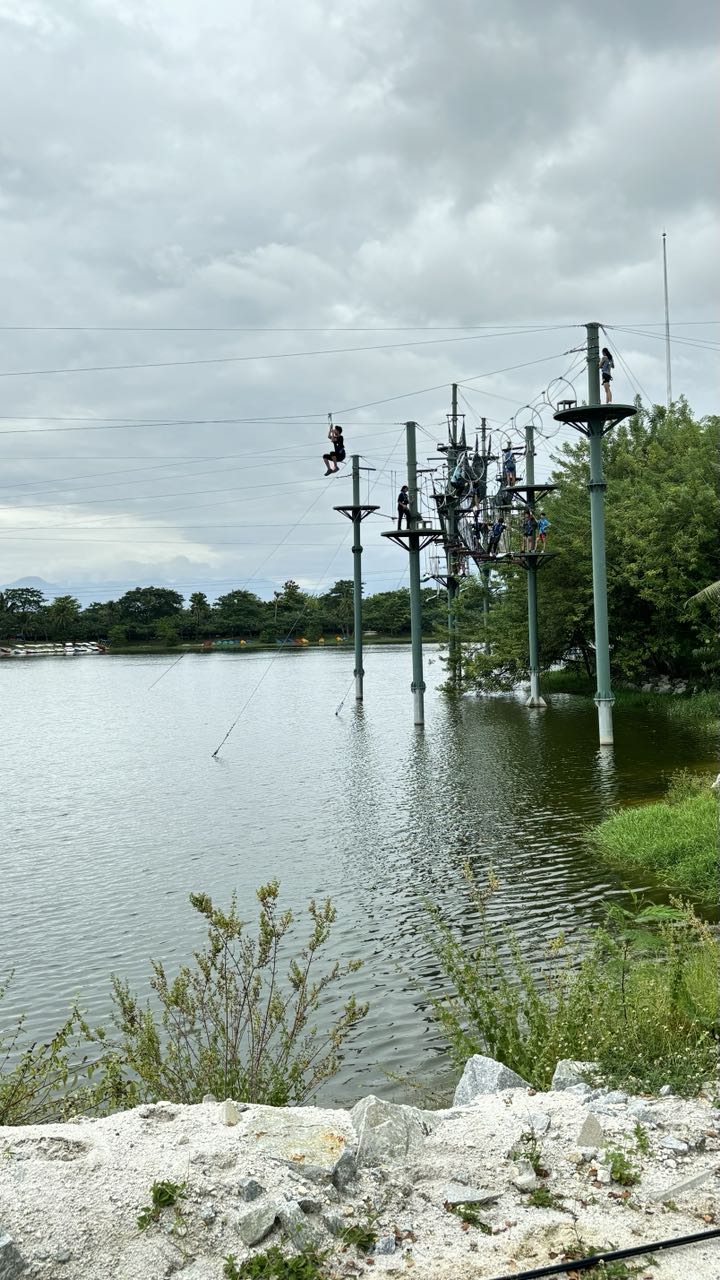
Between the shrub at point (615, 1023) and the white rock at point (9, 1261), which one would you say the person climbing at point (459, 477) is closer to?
the shrub at point (615, 1023)

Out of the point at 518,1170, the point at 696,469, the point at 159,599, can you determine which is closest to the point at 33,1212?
the point at 518,1170

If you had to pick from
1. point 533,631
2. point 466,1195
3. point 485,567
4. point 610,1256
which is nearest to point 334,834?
point 466,1195

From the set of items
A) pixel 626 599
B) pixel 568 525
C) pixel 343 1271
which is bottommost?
pixel 343 1271

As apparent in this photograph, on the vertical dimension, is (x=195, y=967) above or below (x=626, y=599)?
below

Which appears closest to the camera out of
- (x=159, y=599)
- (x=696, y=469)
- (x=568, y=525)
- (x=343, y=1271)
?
(x=343, y=1271)

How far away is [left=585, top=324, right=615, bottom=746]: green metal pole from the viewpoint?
86.8 ft

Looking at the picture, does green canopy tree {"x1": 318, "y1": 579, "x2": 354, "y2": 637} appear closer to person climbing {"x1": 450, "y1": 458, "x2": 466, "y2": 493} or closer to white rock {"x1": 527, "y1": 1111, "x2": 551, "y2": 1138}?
Result: person climbing {"x1": 450, "y1": 458, "x2": 466, "y2": 493}

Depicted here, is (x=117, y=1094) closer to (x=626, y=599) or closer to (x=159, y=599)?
(x=626, y=599)

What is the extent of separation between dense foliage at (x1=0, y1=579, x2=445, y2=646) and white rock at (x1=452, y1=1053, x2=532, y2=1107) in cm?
14557

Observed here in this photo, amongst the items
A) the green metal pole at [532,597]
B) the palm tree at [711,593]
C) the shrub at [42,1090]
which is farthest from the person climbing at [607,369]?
the shrub at [42,1090]

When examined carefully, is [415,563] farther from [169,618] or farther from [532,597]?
[169,618]

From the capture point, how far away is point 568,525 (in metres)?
43.6

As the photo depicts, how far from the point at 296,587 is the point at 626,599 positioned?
127429mm

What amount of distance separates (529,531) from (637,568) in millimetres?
4328
